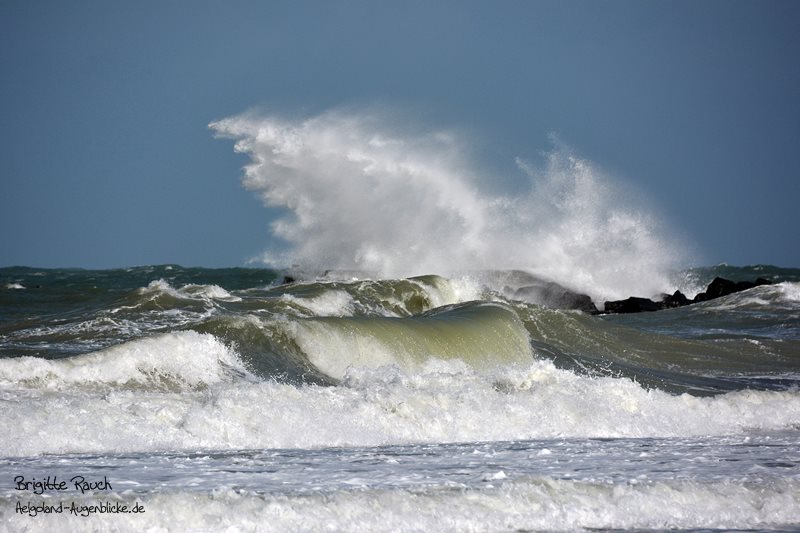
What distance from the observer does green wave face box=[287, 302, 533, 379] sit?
10.9m

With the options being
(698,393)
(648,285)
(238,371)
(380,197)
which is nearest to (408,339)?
(238,371)

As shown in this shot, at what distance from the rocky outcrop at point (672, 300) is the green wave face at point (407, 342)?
10.2 meters

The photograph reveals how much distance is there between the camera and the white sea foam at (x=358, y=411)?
6.74 metres

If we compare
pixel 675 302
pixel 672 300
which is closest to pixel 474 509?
pixel 675 302

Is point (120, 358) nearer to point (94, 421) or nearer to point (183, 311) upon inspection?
point (94, 421)

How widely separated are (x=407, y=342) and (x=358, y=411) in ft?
12.9

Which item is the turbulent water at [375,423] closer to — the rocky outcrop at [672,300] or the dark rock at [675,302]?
the rocky outcrop at [672,300]

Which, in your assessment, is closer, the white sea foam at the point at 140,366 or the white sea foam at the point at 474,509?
the white sea foam at the point at 474,509

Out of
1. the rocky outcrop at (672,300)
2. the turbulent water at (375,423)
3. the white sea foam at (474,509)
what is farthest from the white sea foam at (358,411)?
the rocky outcrop at (672,300)

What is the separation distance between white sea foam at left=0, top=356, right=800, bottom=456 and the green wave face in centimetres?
136

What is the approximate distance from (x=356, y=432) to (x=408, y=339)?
14.3ft

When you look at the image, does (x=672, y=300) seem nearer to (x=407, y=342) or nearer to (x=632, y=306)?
(x=632, y=306)

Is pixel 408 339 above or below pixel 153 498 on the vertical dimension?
above

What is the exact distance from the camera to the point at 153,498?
446cm
